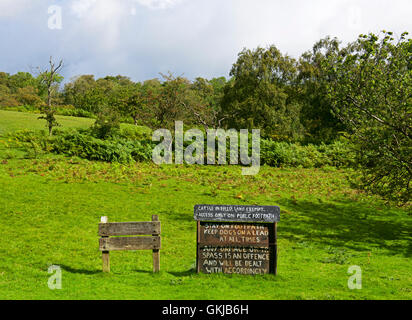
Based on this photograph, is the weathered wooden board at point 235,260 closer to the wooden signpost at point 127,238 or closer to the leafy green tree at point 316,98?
the wooden signpost at point 127,238

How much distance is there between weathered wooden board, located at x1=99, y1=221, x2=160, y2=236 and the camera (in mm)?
10547

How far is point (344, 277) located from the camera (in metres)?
11.0

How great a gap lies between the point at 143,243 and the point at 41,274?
2915 mm

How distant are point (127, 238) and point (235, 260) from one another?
124 inches

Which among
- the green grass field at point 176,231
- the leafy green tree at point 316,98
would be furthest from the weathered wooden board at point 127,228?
the leafy green tree at point 316,98

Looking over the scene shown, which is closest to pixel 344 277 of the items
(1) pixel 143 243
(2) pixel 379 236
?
(1) pixel 143 243

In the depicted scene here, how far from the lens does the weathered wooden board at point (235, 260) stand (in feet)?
35.2

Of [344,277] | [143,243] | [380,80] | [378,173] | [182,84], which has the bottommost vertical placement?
[344,277]

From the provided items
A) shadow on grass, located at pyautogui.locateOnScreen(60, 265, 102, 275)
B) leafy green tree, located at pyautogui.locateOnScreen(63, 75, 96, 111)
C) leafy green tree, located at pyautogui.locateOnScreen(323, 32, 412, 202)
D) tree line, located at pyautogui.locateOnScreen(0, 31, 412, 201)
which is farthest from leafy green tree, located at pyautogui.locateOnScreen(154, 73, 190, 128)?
leafy green tree, located at pyautogui.locateOnScreen(63, 75, 96, 111)

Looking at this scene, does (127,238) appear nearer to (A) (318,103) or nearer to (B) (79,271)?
(B) (79,271)

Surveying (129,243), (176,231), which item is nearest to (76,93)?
(176,231)

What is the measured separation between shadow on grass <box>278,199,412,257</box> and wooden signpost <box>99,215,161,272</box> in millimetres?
7102
